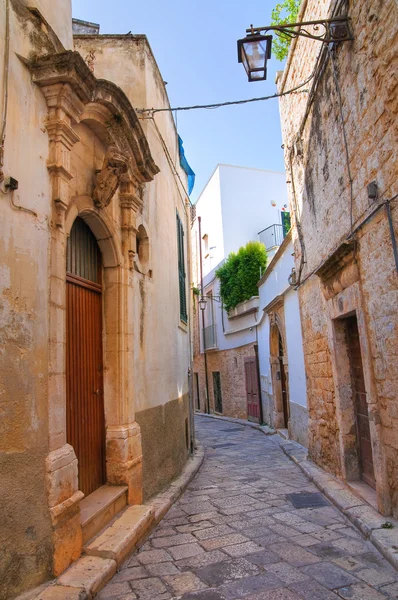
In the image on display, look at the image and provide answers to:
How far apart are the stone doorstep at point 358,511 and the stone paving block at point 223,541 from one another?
3.65 feet

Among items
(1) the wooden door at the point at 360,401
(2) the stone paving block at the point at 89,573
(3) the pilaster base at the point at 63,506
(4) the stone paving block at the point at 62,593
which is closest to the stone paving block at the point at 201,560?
(2) the stone paving block at the point at 89,573

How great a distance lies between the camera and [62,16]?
160 inches

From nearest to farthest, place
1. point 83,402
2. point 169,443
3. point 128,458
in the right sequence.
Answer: point 83,402 < point 128,458 < point 169,443

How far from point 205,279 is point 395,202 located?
18536 millimetres

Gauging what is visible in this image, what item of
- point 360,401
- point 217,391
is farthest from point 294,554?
point 217,391

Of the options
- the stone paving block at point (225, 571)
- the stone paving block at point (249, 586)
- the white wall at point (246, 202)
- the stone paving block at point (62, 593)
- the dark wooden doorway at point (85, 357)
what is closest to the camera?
the stone paving block at point (62, 593)

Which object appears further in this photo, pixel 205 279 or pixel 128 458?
pixel 205 279

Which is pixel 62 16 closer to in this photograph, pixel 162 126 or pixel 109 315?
pixel 109 315

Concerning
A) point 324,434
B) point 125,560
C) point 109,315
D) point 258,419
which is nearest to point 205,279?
point 258,419

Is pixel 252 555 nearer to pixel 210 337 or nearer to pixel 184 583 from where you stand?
Result: pixel 184 583

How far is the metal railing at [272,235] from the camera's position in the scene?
18.4 meters

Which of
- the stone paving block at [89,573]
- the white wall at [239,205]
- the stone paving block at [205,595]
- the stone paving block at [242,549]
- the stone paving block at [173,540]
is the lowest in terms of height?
the stone paving block at [173,540]

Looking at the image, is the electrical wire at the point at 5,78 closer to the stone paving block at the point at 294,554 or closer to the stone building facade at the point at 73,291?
the stone building facade at the point at 73,291

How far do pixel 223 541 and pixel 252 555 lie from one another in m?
0.44
